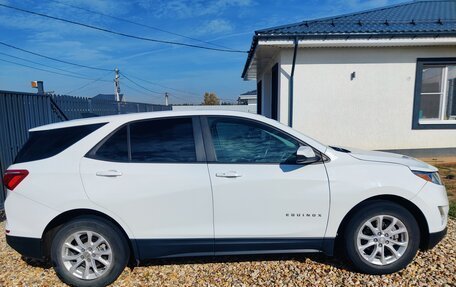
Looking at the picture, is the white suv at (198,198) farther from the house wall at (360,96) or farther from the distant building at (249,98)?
the distant building at (249,98)

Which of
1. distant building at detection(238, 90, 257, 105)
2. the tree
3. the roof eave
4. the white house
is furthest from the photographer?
the tree

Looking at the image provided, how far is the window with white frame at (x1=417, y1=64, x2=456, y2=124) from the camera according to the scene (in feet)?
27.5

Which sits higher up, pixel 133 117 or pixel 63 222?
pixel 133 117

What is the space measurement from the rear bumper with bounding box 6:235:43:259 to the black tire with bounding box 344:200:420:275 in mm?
2907

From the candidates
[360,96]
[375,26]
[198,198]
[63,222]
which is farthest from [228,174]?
[375,26]

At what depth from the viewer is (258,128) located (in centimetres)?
299

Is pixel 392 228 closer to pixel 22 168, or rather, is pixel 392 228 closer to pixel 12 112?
pixel 22 168

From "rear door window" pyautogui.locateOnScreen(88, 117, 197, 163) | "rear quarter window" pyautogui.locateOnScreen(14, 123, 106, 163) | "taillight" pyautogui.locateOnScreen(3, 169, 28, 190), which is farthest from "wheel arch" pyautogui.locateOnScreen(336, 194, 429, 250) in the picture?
"taillight" pyautogui.locateOnScreen(3, 169, 28, 190)

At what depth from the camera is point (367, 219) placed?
284 cm

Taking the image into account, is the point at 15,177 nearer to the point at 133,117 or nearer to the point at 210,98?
the point at 133,117

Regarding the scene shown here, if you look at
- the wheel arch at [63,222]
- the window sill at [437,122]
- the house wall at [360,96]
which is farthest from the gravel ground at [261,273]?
the window sill at [437,122]

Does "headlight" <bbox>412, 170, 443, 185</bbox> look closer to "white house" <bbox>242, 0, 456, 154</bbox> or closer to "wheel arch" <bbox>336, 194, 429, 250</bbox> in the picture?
"wheel arch" <bbox>336, 194, 429, 250</bbox>

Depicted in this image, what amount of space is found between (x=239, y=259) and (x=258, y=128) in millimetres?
1446

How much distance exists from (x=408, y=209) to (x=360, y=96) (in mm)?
5937
